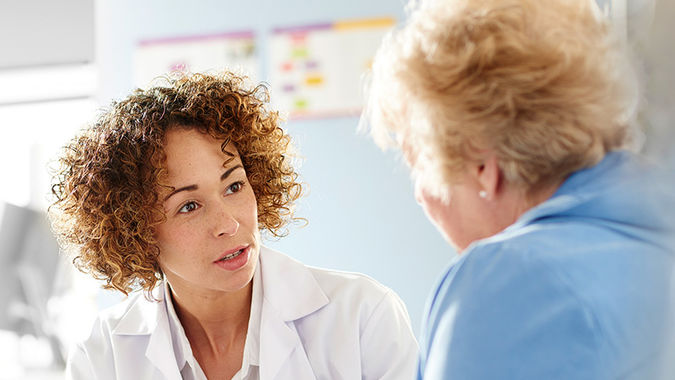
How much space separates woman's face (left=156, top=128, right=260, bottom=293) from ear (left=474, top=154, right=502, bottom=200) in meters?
0.76

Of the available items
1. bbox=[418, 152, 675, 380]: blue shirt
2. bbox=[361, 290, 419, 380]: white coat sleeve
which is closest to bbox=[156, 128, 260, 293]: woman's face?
bbox=[361, 290, 419, 380]: white coat sleeve

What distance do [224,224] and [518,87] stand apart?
2.84 ft

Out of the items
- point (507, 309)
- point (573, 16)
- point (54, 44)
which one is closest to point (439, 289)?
point (507, 309)

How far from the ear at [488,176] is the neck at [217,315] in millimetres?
937

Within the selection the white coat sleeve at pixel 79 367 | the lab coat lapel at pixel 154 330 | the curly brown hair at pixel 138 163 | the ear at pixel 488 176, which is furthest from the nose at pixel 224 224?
the ear at pixel 488 176

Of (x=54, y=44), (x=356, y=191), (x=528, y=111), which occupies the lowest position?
(x=356, y=191)

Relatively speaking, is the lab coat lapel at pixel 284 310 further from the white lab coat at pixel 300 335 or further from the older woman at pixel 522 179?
the older woman at pixel 522 179

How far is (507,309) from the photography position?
2.57 feet

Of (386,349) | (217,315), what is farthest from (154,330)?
(386,349)

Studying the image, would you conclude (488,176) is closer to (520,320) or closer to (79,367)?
(520,320)

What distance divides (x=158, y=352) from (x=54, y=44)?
2684 millimetres

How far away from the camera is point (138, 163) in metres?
1.62

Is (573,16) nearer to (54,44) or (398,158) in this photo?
(398,158)

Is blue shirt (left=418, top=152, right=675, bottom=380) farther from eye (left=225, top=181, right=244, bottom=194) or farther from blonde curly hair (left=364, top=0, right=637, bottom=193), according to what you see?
eye (left=225, top=181, right=244, bottom=194)
